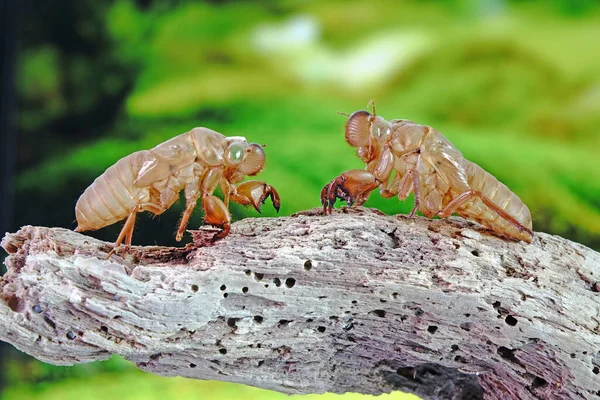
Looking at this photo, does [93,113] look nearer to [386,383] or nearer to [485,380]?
[386,383]

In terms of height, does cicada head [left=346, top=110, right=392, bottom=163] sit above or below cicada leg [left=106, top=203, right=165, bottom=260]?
above

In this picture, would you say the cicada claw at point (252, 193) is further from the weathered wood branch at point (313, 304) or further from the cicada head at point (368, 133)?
the cicada head at point (368, 133)

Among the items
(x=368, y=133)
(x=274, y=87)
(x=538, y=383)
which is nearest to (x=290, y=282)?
(x=368, y=133)

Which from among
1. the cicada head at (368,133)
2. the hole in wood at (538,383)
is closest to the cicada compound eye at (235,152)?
the cicada head at (368,133)

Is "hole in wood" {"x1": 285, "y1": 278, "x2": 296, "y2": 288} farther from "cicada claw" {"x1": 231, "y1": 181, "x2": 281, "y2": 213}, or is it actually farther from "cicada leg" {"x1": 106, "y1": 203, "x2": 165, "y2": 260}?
"cicada leg" {"x1": 106, "y1": 203, "x2": 165, "y2": 260}

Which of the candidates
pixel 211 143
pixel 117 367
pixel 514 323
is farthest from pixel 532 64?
pixel 117 367

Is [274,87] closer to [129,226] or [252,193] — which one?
[252,193]

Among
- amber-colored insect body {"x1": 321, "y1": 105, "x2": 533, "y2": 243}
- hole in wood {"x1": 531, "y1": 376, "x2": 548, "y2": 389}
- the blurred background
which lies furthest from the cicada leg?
hole in wood {"x1": 531, "y1": 376, "x2": 548, "y2": 389}
